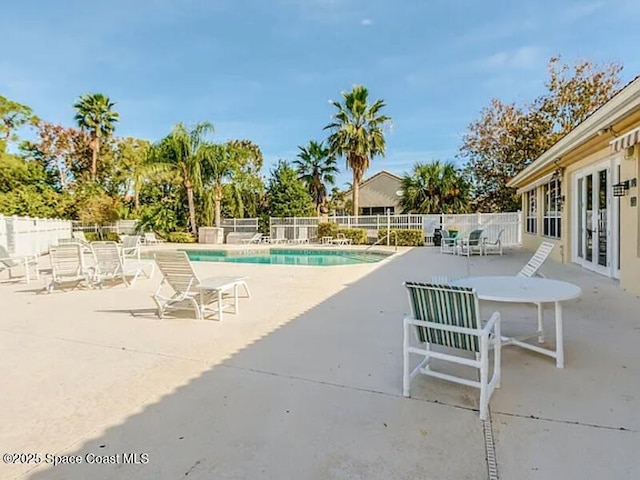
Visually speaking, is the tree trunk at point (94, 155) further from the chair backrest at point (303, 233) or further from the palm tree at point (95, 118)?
the chair backrest at point (303, 233)

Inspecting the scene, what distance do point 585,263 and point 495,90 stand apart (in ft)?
54.5

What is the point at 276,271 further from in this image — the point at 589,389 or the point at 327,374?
the point at 589,389

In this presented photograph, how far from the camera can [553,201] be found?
472 inches

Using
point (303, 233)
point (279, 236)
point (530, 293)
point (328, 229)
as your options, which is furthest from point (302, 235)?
point (530, 293)

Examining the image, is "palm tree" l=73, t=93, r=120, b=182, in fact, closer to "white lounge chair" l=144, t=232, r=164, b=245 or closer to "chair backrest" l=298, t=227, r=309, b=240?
"white lounge chair" l=144, t=232, r=164, b=245

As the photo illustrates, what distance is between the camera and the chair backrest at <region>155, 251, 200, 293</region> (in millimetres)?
5383

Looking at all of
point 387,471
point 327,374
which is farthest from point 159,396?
point 387,471

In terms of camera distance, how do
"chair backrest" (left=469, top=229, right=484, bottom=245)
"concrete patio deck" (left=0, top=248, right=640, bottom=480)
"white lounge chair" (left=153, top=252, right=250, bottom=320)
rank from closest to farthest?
"concrete patio deck" (left=0, top=248, right=640, bottom=480) → "white lounge chair" (left=153, top=252, right=250, bottom=320) → "chair backrest" (left=469, top=229, right=484, bottom=245)

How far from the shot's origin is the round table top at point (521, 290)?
129 inches

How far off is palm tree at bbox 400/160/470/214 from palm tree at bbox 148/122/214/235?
40.4 ft

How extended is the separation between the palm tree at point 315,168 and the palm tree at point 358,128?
3411 millimetres

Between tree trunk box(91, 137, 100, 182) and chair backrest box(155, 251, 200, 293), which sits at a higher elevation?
A: tree trunk box(91, 137, 100, 182)

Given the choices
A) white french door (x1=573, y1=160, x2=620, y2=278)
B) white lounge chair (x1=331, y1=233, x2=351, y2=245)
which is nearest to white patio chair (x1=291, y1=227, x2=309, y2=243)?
white lounge chair (x1=331, y1=233, x2=351, y2=245)

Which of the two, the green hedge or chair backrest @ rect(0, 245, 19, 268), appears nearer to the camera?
chair backrest @ rect(0, 245, 19, 268)
